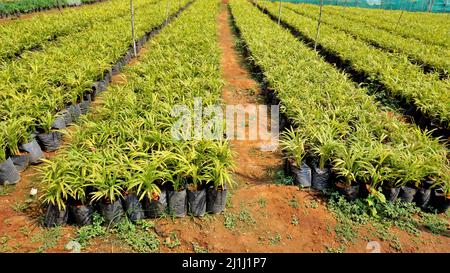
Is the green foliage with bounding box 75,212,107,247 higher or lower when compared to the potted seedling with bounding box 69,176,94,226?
lower

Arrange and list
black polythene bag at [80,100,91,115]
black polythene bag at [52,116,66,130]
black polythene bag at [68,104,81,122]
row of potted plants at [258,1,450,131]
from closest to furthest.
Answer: black polythene bag at [52,116,66,130], black polythene bag at [68,104,81,122], row of potted plants at [258,1,450,131], black polythene bag at [80,100,91,115]

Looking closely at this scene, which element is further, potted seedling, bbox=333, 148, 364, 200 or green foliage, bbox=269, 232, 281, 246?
potted seedling, bbox=333, 148, 364, 200

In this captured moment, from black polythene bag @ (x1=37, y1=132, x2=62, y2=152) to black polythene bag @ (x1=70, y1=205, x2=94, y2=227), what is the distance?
201cm

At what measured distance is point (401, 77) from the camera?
24.5 ft

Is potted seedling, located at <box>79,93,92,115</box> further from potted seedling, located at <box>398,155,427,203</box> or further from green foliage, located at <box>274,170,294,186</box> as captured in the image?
potted seedling, located at <box>398,155,427,203</box>

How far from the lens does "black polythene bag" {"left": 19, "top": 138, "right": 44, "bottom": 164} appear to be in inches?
171

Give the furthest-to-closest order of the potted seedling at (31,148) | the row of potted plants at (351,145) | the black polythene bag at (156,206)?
the potted seedling at (31,148) < the row of potted plants at (351,145) < the black polythene bag at (156,206)

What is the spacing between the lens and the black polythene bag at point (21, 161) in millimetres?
4179

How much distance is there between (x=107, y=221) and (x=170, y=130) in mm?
1523

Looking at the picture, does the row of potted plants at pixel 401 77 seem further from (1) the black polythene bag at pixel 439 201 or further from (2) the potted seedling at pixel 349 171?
(2) the potted seedling at pixel 349 171

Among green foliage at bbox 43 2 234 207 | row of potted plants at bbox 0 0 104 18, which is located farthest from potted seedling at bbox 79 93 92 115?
row of potted plants at bbox 0 0 104 18

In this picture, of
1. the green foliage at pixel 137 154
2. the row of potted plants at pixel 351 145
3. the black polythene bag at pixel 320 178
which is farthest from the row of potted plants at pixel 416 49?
the green foliage at pixel 137 154

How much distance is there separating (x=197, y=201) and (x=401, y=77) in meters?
6.50

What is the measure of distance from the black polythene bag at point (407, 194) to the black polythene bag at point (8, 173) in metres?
4.93
